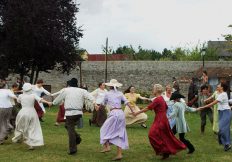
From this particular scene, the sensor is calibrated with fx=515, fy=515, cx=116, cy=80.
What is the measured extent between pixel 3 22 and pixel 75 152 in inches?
862

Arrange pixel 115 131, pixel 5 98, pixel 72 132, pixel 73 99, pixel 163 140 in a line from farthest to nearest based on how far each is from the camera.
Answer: pixel 5 98 < pixel 73 99 < pixel 72 132 < pixel 115 131 < pixel 163 140

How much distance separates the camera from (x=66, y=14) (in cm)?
3444

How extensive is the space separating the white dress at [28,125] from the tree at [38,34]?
19.4 metres

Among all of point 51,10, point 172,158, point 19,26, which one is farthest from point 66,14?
point 172,158

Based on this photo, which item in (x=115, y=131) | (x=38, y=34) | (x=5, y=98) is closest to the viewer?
(x=115, y=131)

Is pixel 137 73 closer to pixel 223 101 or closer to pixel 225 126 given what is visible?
pixel 223 101

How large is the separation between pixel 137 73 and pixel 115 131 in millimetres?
31321

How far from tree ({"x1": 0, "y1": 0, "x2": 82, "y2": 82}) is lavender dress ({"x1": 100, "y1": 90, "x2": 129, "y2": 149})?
68.5 feet

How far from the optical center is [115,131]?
11688 mm

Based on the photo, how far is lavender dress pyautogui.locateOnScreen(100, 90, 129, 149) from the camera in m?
11.6

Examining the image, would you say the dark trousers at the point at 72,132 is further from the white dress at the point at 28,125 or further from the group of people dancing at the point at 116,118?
the white dress at the point at 28,125

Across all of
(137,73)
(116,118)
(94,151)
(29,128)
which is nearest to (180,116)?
(116,118)

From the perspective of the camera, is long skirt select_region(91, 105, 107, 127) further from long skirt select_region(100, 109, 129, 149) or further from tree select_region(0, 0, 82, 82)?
tree select_region(0, 0, 82, 82)

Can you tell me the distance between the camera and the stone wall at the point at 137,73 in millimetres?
42469
